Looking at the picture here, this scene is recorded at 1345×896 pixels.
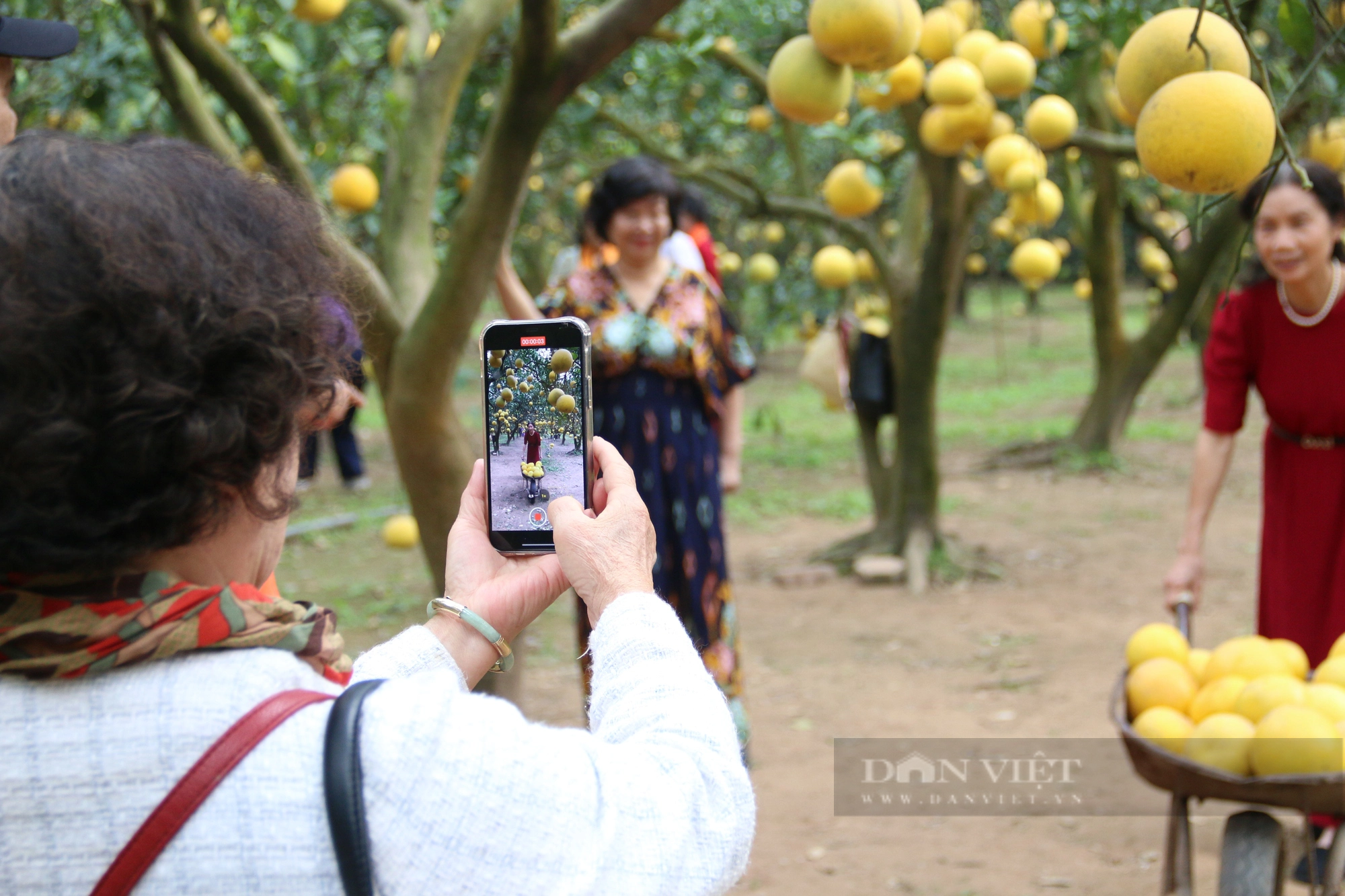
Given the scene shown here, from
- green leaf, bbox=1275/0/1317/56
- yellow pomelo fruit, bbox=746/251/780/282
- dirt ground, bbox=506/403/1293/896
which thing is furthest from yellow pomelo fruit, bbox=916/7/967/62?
yellow pomelo fruit, bbox=746/251/780/282

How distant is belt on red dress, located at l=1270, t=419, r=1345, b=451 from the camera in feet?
8.71

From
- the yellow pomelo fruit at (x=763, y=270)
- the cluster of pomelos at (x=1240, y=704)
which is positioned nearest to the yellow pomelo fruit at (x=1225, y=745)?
the cluster of pomelos at (x=1240, y=704)

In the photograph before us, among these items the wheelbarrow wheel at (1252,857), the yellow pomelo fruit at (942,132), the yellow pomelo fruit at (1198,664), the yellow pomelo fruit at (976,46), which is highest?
the yellow pomelo fruit at (976,46)

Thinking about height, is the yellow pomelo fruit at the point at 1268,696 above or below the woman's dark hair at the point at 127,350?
below

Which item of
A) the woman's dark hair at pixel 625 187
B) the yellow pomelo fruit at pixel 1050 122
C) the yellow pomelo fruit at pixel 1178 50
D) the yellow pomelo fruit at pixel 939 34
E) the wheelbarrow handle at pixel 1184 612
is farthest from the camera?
the woman's dark hair at pixel 625 187

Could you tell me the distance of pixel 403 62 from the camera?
3084 mm

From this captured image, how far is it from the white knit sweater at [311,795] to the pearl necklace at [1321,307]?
2306 millimetres

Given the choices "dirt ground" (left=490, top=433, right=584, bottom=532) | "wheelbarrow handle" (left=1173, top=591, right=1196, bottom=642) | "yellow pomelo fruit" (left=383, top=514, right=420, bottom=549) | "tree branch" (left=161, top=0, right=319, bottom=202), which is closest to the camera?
"dirt ground" (left=490, top=433, right=584, bottom=532)

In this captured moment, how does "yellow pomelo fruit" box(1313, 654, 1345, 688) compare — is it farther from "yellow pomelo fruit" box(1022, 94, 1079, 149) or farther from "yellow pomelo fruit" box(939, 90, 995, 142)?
"yellow pomelo fruit" box(939, 90, 995, 142)

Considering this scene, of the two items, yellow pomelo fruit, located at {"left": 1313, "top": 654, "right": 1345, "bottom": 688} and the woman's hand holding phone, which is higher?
the woman's hand holding phone

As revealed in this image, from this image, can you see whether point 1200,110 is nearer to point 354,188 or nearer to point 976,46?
point 976,46

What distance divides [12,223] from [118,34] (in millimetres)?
3207

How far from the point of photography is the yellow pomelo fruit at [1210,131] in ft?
3.94

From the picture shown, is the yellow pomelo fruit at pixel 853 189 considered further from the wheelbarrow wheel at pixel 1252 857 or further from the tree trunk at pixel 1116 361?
the tree trunk at pixel 1116 361
